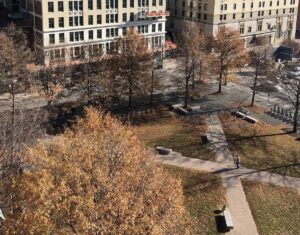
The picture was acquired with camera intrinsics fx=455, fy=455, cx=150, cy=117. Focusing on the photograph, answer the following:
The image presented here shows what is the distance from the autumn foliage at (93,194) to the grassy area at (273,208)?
44.6ft

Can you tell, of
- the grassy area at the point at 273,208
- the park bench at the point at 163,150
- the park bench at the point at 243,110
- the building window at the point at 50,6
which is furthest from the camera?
the building window at the point at 50,6

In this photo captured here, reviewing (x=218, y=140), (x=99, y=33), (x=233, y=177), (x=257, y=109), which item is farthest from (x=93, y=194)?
(x=99, y=33)

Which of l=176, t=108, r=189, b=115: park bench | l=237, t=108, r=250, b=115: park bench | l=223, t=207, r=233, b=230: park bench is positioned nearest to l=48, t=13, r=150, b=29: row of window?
l=176, t=108, r=189, b=115: park bench

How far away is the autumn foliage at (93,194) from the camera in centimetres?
2697

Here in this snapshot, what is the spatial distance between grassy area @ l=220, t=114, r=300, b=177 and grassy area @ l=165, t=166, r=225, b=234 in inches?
288

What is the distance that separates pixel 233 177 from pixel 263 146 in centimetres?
1107

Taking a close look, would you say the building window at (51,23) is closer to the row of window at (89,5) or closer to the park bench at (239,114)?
the row of window at (89,5)

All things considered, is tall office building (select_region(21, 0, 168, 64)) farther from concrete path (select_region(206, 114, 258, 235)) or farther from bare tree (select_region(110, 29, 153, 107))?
concrete path (select_region(206, 114, 258, 235))

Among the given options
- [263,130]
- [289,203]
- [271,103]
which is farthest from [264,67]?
[289,203]

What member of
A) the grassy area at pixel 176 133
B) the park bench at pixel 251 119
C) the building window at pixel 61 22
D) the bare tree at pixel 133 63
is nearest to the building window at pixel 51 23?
the building window at pixel 61 22

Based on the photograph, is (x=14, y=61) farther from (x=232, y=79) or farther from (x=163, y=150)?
(x=232, y=79)

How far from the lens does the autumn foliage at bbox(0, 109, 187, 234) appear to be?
27.0 meters

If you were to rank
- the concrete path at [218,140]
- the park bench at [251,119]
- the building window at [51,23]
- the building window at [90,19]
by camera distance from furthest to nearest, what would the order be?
the building window at [90,19], the building window at [51,23], the park bench at [251,119], the concrete path at [218,140]

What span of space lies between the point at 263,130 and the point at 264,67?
20.2 metres
